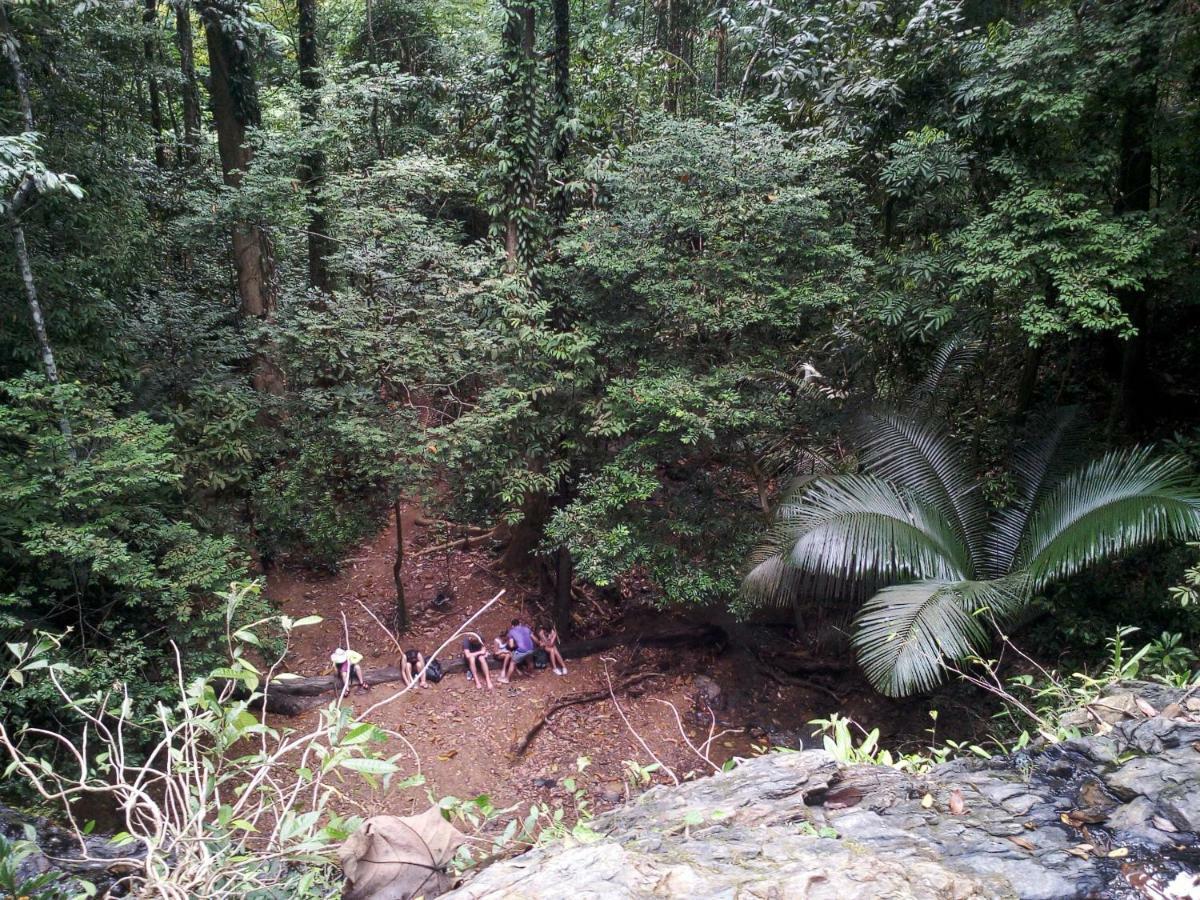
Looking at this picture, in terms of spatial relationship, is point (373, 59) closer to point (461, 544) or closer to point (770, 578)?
point (461, 544)

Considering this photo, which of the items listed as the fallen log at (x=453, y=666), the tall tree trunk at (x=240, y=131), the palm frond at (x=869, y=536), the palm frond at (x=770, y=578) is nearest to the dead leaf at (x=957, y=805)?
the palm frond at (x=869, y=536)

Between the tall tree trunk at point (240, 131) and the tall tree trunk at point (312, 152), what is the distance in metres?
0.54

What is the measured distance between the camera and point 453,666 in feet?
24.4

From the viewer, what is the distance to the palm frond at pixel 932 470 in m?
5.73

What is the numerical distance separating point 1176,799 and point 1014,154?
4.31 metres

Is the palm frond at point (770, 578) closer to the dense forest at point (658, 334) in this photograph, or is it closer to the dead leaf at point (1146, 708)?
the dense forest at point (658, 334)

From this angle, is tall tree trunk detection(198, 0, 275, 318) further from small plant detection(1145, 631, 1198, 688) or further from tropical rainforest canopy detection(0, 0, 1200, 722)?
small plant detection(1145, 631, 1198, 688)

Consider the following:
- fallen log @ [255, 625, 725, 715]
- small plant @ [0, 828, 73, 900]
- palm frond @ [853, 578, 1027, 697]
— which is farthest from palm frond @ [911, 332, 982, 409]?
small plant @ [0, 828, 73, 900]

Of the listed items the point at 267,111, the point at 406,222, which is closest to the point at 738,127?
the point at 406,222

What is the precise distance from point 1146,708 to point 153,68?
Result: 810 cm

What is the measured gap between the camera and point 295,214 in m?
6.77

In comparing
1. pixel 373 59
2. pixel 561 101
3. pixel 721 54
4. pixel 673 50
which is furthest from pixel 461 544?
pixel 721 54

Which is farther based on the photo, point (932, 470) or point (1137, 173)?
point (932, 470)

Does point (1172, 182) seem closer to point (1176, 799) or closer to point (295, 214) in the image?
point (1176, 799)
